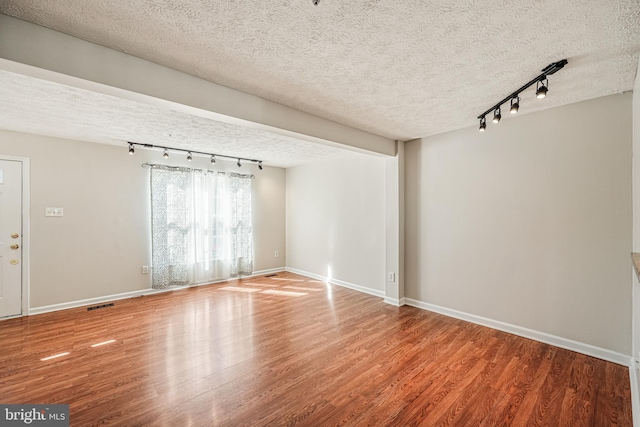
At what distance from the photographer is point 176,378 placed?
2.29 m

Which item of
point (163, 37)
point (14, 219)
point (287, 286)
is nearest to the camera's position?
point (163, 37)

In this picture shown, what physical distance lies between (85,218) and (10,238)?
0.80m

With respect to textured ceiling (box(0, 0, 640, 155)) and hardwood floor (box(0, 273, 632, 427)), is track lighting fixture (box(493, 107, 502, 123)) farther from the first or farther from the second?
hardwood floor (box(0, 273, 632, 427))

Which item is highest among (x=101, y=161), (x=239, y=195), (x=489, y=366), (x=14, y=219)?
(x=101, y=161)

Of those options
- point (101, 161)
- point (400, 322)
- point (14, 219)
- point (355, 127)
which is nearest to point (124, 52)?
point (355, 127)

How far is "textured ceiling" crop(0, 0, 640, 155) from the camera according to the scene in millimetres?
1437

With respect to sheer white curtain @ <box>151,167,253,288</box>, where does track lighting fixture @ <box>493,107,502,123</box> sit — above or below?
above

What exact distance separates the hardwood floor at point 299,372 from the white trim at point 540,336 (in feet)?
0.30

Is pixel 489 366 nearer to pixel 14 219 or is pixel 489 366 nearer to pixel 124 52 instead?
pixel 124 52

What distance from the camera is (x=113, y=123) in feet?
10.8

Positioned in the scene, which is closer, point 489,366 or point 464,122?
point 489,366

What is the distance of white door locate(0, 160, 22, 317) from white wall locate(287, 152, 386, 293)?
171 inches

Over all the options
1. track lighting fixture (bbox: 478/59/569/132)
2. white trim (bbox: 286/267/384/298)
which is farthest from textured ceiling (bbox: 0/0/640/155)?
white trim (bbox: 286/267/384/298)

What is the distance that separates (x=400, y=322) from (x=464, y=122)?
259 cm
